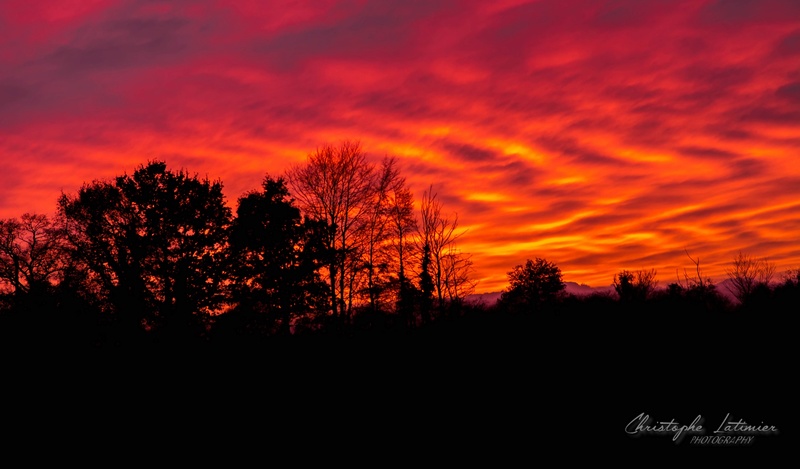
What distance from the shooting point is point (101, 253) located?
106 ft

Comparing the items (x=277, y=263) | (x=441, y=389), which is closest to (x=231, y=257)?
(x=277, y=263)

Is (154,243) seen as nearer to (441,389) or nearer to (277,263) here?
(277,263)

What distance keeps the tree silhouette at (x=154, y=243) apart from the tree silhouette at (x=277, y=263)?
136cm

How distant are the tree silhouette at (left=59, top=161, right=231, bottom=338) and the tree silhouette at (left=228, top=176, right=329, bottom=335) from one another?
136cm

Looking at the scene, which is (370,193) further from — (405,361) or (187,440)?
(187,440)

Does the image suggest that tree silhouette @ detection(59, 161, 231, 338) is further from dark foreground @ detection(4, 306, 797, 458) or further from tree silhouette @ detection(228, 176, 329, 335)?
dark foreground @ detection(4, 306, 797, 458)

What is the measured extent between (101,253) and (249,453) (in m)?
28.0

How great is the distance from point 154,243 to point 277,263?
751cm

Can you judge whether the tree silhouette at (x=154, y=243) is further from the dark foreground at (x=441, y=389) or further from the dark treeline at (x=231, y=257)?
the dark foreground at (x=441, y=389)

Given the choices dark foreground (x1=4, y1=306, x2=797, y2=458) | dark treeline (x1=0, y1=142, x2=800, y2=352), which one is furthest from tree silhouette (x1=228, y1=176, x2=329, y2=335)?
dark foreground (x1=4, y1=306, x2=797, y2=458)

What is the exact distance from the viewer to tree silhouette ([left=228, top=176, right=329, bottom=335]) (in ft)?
112

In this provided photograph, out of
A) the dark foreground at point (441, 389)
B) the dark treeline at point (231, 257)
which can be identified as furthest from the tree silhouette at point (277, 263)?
the dark foreground at point (441, 389)

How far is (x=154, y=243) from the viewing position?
3225 centimetres

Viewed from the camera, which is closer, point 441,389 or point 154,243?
point 441,389
